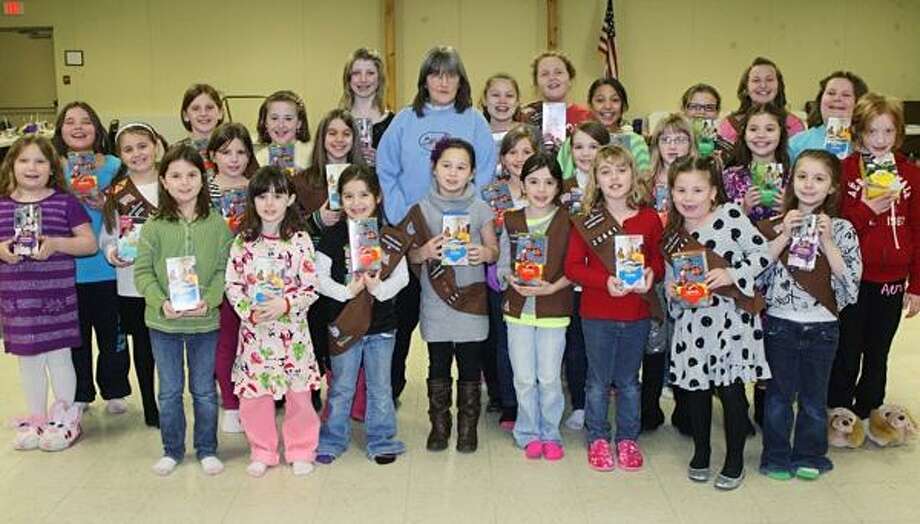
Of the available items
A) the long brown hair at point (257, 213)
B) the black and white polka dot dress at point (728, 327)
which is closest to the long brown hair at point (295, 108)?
the long brown hair at point (257, 213)

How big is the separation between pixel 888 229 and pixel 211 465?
281cm

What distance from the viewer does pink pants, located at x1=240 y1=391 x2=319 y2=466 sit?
3348mm

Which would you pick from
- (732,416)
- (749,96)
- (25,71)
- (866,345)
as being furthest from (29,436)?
(25,71)

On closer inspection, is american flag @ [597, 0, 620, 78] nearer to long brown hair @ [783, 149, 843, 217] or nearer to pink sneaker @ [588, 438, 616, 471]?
long brown hair @ [783, 149, 843, 217]

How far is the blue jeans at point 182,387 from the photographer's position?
3.28m

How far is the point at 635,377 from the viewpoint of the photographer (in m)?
3.35

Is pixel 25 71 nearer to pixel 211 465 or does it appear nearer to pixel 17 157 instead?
pixel 17 157

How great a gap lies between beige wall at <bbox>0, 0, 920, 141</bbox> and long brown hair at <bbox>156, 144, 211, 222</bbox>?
27.4ft

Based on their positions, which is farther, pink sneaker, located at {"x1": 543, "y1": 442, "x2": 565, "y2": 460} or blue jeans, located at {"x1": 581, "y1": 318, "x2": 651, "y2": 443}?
pink sneaker, located at {"x1": 543, "y1": 442, "x2": 565, "y2": 460}

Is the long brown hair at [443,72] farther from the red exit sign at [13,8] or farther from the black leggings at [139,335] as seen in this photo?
the red exit sign at [13,8]

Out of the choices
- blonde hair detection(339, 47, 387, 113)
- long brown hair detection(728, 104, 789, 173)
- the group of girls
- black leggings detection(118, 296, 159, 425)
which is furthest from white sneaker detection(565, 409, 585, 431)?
black leggings detection(118, 296, 159, 425)

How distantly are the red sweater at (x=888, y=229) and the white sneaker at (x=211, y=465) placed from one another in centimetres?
267

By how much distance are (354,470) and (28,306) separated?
151 cm

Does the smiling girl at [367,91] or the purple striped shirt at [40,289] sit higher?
the smiling girl at [367,91]
